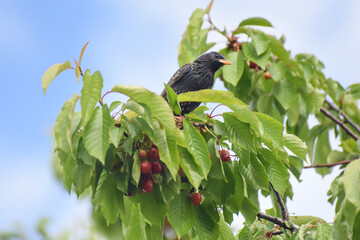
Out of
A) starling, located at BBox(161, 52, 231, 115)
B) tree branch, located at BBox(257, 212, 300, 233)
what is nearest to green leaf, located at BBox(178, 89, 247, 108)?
tree branch, located at BBox(257, 212, 300, 233)

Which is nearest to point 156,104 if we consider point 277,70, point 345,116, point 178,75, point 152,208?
point 152,208

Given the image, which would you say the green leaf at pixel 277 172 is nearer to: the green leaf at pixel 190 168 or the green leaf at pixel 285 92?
the green leaf at pixel 190 168

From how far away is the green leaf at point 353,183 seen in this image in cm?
233

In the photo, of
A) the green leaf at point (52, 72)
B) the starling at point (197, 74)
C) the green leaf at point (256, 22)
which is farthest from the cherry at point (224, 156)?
the starling at point (197, 74)

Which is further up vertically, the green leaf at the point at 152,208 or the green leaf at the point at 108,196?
the green leaf at the point at 108,196

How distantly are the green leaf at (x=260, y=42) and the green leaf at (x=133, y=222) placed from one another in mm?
2443

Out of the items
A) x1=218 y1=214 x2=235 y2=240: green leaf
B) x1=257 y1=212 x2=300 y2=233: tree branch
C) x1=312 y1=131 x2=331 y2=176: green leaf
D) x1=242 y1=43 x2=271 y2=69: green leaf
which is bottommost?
x1=312 y1=131 x2=331 y2=176: green leaf

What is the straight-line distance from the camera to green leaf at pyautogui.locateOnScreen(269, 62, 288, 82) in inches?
208

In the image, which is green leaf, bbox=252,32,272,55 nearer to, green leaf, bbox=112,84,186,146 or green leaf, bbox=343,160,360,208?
green leaf, bbox=112,84,186,146

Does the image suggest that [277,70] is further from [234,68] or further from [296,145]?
[296,145]

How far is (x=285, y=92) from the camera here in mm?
5438

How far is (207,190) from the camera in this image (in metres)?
2.93

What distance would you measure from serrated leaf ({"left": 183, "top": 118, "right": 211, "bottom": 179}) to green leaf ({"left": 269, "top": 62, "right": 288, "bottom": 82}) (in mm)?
2769

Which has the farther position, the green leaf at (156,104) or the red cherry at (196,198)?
the red cherry at (196,198)
